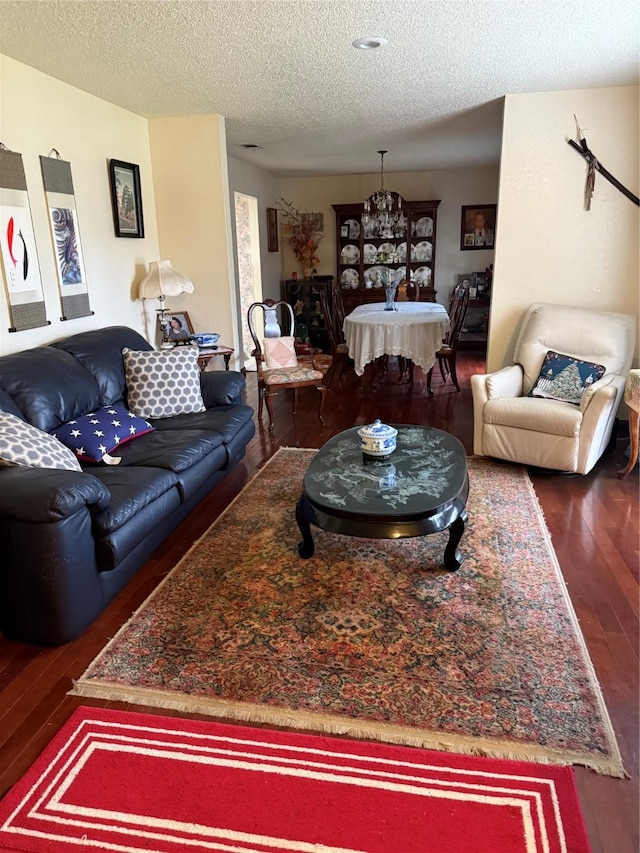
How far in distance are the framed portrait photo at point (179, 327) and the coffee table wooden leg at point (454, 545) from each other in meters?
3.05

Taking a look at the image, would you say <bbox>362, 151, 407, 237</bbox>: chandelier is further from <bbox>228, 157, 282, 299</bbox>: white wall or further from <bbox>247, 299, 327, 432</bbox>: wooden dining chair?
<bbox>247, 299, 327, 432</bbox>: wooden dining chair

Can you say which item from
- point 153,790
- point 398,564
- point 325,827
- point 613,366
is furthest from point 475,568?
point 613,366

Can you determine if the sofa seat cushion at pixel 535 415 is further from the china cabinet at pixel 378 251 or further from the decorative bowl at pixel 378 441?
the china cabinet at pixel 378 251

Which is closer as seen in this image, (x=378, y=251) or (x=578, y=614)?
(x=578, y=614)

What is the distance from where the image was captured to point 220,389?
379cm

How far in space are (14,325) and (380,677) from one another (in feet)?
9.03

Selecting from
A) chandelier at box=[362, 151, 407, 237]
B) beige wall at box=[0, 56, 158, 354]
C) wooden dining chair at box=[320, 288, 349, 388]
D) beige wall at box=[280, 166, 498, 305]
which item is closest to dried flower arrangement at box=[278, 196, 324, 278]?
beige wall at box=[280, 166, 498, 305]

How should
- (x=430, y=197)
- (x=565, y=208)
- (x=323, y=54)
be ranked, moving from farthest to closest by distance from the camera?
(x=430, y=197)
(x=565, y=208)
(x=323, y=54)

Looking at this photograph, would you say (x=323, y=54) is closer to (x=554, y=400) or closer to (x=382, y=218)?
(x=554, y=400)

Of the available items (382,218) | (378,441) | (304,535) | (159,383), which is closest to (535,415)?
(378,441)

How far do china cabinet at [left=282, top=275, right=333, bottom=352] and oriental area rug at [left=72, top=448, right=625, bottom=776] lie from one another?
18.5ft

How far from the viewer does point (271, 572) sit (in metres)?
2.62

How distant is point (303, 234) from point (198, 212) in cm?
363

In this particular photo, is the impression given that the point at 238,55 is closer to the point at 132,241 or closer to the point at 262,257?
the point at 132,241
